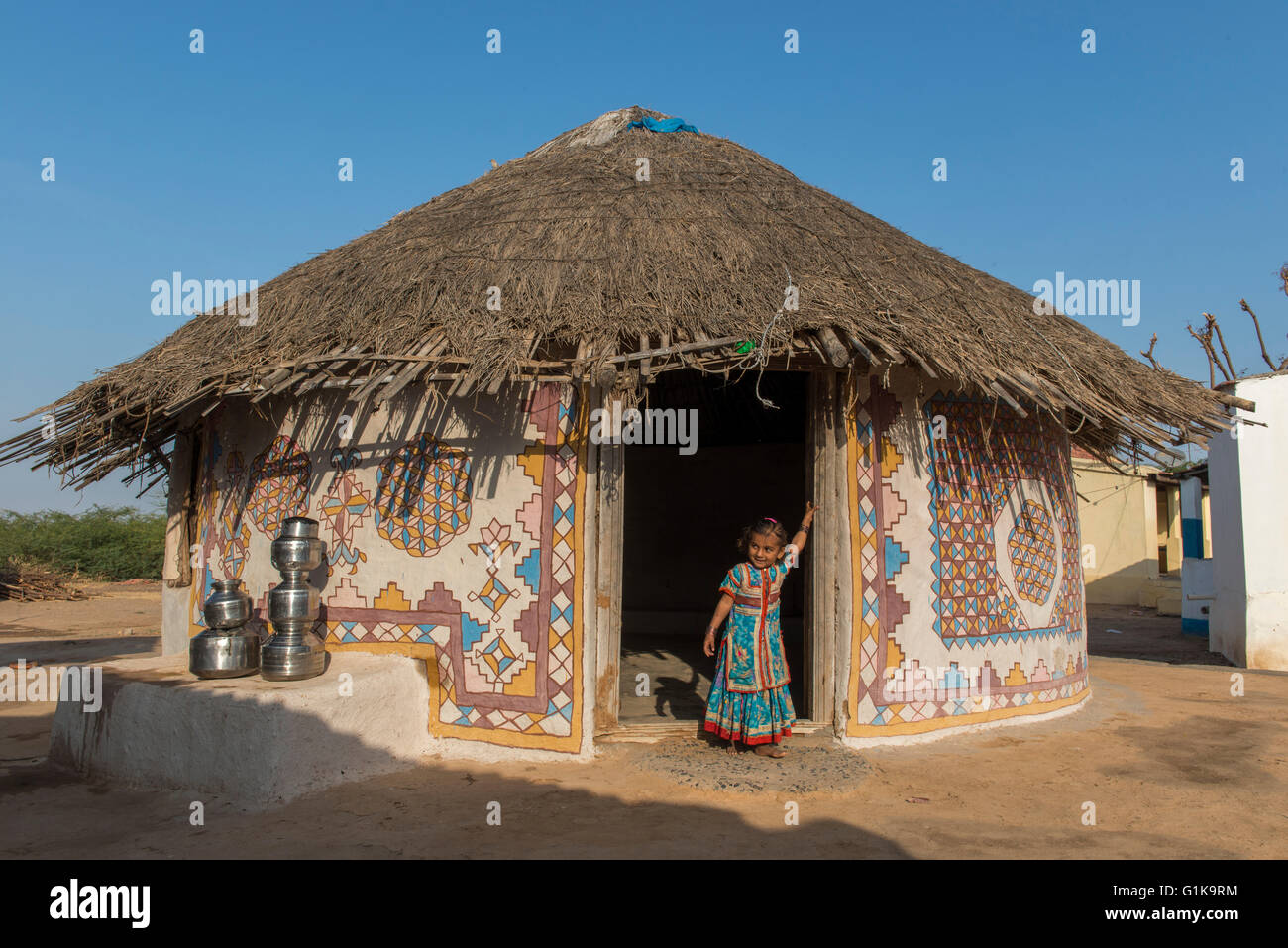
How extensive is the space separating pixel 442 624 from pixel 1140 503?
20210 mm

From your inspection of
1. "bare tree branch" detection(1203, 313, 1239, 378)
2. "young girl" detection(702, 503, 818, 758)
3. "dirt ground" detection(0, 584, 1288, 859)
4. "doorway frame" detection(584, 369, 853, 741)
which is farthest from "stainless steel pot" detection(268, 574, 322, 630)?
"bare tree branch" detection(1203, 313, 1239, 378)

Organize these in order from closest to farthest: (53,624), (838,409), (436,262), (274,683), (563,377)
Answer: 1. (274,683)
2. (563,377)
3. (838,409)
4. (436,262)
5. (53,624)

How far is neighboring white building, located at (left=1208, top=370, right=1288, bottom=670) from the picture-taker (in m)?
9.92

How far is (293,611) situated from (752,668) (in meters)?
2.74

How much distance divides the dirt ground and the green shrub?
2053 centimetres

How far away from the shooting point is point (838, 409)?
576cm

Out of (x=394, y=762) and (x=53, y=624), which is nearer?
(x=394, y=762)

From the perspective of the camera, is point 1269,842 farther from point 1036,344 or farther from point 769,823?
point 1036,344

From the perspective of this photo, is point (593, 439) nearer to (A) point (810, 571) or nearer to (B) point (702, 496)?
(A) point (810, 571)

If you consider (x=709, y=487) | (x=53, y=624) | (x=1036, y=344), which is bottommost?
(x=53, y=624)

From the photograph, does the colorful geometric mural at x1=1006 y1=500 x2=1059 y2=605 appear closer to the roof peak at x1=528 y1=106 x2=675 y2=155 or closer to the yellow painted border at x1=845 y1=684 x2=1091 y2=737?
the yellow painted border at x1=845 y1=684 x2=1091 y2=737

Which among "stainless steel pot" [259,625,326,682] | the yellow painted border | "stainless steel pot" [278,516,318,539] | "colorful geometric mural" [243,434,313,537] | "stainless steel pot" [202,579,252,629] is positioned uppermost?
"colorful geometric mural" [243,434,313,537]

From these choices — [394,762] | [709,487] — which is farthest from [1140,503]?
[394,762]
